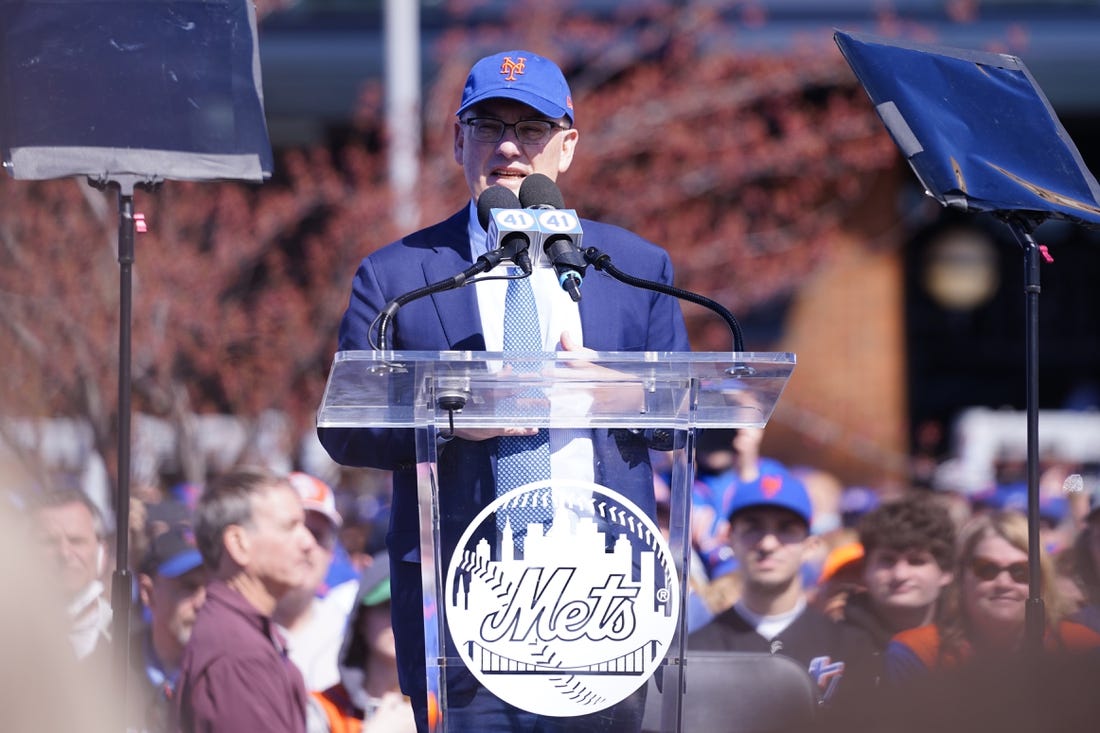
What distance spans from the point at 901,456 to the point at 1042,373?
3453 mm

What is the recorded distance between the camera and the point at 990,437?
1468 cm

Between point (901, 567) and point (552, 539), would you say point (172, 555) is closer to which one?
point (901, 567)

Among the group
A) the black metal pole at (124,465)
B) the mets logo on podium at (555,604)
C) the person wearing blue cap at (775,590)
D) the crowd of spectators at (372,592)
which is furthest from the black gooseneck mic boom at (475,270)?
the person wearing blue cap at (775,590)

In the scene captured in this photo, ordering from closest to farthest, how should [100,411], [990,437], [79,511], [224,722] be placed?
[224,722]
[79,511]
[100,411]
[990,437]

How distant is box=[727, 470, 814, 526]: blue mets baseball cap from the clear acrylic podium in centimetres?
331

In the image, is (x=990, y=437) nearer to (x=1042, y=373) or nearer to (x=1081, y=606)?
(x=1042, y=373)

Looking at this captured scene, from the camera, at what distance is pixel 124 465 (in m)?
3.96

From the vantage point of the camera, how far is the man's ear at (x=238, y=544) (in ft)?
17.4

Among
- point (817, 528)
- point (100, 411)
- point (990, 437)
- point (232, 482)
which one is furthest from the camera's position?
point (990, 437)

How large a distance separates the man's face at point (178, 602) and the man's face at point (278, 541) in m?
0.50

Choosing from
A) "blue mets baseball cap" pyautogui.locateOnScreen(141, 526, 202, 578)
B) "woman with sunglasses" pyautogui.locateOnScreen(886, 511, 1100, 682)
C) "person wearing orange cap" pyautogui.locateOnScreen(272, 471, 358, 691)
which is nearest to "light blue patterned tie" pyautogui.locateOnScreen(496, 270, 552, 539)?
"woman with sunglasses" pyautogui.locateOnScreen(886, 511, 1100, 682)

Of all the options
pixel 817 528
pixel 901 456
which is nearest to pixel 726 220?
pixel 901 456

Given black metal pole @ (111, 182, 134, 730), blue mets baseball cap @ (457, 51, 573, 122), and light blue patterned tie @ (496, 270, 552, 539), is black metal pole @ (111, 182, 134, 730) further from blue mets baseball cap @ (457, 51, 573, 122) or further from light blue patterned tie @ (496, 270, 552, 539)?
light blue patterned tie @ (496, 270, 552, 539)

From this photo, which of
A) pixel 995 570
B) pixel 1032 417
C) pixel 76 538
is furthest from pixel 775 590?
pixel 76 538
